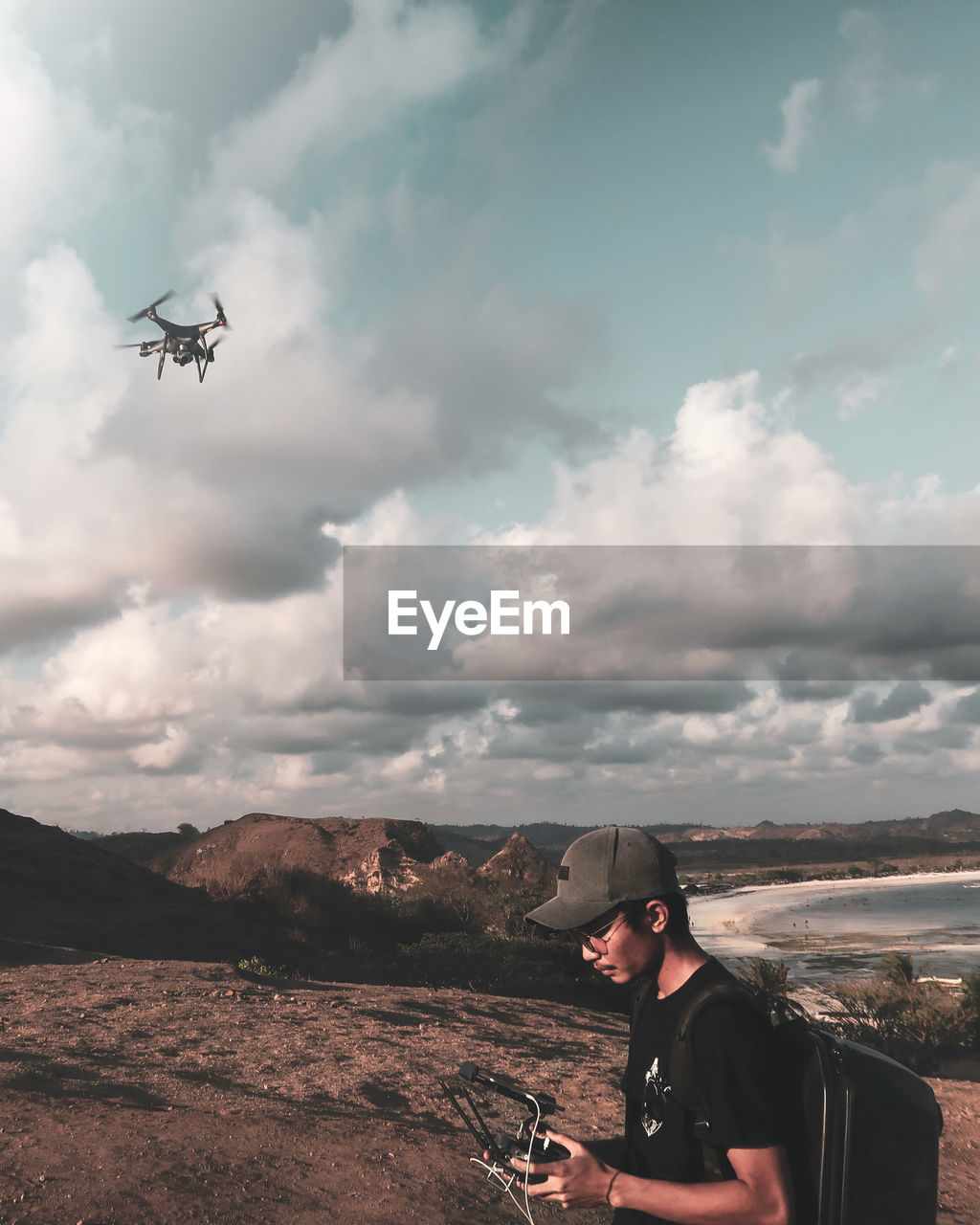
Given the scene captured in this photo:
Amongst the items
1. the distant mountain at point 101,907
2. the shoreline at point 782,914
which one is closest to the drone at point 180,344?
the distant mountain at point 101,907

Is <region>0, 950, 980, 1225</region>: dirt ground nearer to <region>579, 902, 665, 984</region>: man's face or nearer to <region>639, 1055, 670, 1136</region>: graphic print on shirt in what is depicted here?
<region>639, 1055, 670, 1136</region>: graphic print on shirt

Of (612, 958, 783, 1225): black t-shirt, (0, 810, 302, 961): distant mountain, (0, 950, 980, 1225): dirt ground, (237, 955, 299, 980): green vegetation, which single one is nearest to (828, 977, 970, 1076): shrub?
(0, 950, 980, 1225): dirt ground

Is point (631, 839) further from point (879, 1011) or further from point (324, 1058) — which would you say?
point (879, 1011)

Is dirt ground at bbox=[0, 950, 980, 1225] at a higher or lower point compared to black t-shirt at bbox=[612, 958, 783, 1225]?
lower

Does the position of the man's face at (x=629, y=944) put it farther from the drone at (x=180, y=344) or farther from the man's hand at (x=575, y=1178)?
the drone at (x=180, y=344)

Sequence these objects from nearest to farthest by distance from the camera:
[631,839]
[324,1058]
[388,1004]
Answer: [631,839] → [324,1058] → [388,1004]

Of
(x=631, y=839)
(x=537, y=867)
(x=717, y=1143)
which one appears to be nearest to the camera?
(x=717, y=1143)

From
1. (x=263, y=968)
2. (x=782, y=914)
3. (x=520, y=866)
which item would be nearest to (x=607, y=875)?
(x=263, y=968)

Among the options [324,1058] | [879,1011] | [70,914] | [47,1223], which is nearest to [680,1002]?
[47,1223]
